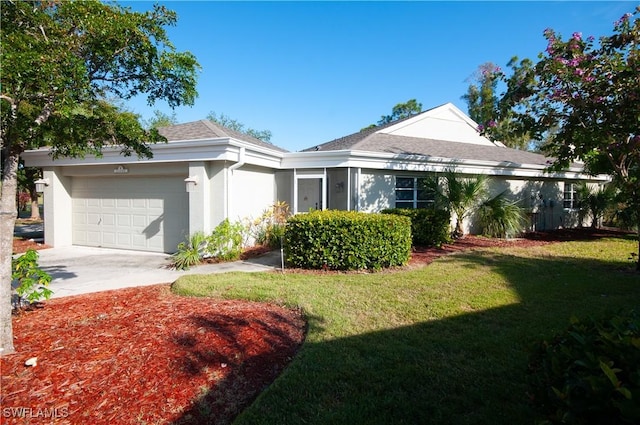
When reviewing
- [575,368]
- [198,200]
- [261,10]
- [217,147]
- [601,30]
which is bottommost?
[575,368]

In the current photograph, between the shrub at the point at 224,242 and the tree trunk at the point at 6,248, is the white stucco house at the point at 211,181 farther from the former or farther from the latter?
the tree trunk at the point at 6,248

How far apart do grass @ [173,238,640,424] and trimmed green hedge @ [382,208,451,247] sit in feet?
6.65

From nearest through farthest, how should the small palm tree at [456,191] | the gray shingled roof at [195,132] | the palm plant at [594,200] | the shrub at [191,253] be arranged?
the shrub at [191,253]
the gray shingled roof at [195,132]
the small palm tree at [456,191]
the palm plant at [594,200]

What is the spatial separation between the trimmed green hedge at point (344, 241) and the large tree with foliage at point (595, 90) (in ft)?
15.6

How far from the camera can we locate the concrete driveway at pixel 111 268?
22.6 ft

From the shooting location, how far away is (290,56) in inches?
579

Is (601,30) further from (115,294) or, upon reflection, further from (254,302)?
(115,294)

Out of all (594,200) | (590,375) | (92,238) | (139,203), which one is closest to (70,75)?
(590,375)

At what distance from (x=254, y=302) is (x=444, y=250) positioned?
6.82 metres

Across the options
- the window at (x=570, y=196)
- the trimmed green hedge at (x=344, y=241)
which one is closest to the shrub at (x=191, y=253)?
the trimmed green hedge at (x=344, y=241)

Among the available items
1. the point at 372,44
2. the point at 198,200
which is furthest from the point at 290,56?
the point at 198,200

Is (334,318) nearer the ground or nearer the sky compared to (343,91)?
nearer the ground

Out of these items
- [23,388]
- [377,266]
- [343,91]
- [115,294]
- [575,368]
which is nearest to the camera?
[575,368]

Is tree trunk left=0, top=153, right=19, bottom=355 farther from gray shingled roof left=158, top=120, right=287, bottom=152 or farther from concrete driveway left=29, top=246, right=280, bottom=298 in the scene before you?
gray shingled roof left=158, top=120, right=287, bottom=152
